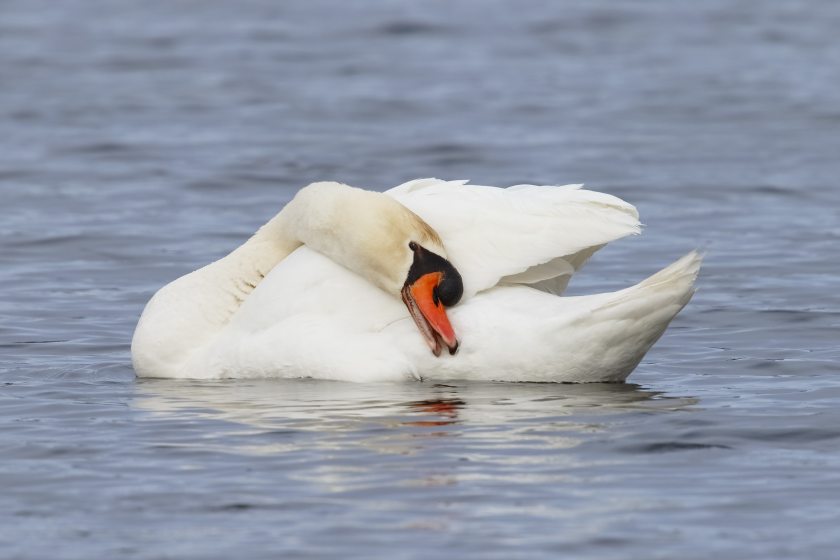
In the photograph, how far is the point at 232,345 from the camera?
909 cm

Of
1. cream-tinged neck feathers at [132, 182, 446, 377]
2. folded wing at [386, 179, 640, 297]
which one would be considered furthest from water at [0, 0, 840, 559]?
folded wing at [386, 179, 640, 297]

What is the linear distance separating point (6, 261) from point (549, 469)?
265 inches

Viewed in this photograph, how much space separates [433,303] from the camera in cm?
857

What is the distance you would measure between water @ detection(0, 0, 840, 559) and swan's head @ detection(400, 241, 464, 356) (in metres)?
0.27

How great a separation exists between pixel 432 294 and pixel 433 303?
6 cm

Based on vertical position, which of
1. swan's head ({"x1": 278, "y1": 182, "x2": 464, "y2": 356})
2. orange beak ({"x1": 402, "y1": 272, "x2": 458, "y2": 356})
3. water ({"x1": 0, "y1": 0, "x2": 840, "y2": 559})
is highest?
swan's head ({"x1": 278, "y1": 182, "x2": 464, "y2": 356})

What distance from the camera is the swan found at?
332 inches

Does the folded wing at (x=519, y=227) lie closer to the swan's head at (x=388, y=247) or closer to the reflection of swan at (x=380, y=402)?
the swan's head at (x=388, y=247)

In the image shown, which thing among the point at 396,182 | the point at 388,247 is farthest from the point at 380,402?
the point at 396,182

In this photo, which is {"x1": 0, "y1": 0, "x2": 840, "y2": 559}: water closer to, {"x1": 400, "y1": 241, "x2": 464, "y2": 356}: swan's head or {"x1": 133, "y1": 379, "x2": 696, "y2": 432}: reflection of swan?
{"x1": 133, "y1": 379, "x2": 696, "y2": 432}: reflection of swan

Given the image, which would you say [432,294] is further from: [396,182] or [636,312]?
[396,182]

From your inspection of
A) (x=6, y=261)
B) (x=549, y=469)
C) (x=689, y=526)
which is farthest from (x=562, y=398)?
(x=6, y=261)

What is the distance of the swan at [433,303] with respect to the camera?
8438mm

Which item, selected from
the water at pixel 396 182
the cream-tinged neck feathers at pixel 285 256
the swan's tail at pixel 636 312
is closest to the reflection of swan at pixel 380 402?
the water at pixel 396 182
